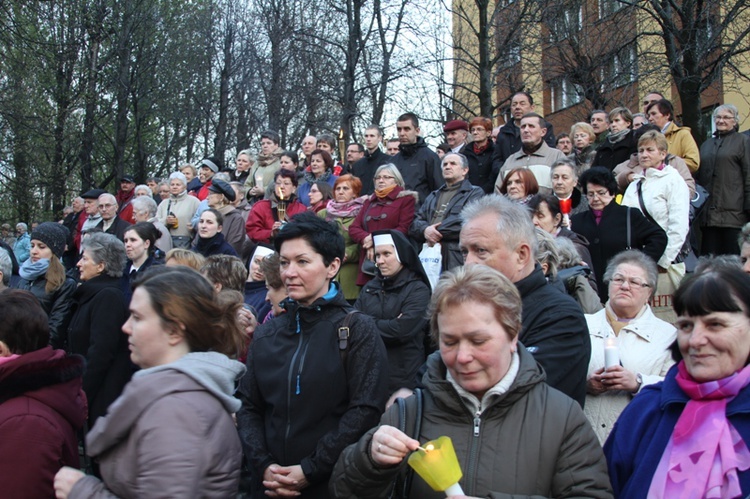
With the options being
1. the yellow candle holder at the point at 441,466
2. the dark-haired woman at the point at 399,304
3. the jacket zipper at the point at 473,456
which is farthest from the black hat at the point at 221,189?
the yellow candle holder at the point at 441,466

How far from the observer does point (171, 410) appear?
8.32ft

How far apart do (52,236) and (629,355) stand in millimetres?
5547

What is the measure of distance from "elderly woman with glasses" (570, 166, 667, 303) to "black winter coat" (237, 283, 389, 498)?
12.5 feet

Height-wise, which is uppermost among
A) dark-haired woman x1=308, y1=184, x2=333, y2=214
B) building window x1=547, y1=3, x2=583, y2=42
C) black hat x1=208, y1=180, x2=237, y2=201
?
building window x1=547, y1=3, x2=583, y2=42

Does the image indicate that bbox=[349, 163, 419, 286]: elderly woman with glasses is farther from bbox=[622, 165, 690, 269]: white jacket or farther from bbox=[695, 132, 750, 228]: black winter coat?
bbox=[695, 132, 750, 228]: black winter coat

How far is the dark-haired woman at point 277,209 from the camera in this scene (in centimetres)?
955

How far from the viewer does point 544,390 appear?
258 centimetres

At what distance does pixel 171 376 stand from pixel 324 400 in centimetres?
106

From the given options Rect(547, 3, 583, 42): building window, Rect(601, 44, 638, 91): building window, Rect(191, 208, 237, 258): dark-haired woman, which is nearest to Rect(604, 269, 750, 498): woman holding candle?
Rect(191, 208, 237, 258): dark-haired woman

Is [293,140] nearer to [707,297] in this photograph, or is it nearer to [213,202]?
[213,202]

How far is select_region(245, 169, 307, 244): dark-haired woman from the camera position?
9.55 meters

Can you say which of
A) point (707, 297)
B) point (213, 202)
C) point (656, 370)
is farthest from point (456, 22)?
point (707, 297)

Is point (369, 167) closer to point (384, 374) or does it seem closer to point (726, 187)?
point (726, 187)

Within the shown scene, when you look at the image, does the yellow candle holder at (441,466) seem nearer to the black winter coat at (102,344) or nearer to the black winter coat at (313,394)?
the black winter coat at (313,394)
